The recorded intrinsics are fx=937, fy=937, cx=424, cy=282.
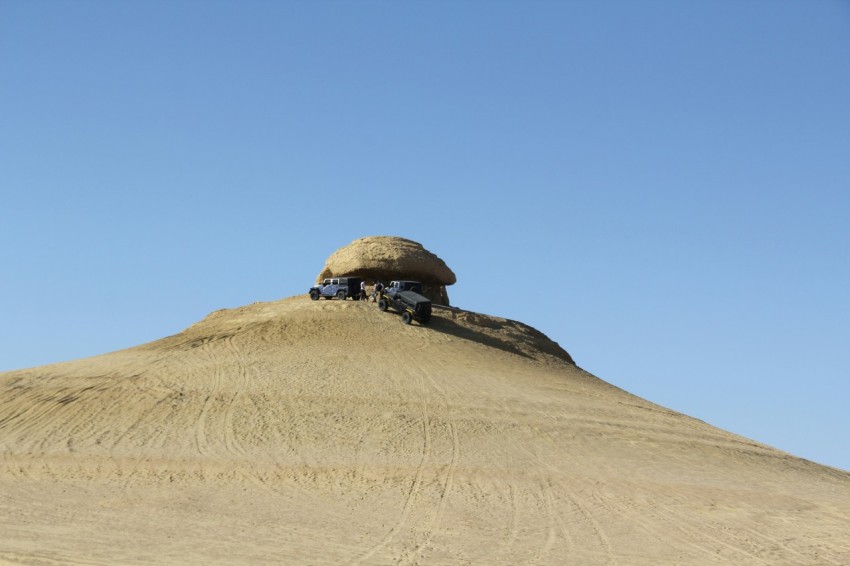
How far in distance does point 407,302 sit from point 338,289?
4.33m

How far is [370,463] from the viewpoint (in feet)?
81.1

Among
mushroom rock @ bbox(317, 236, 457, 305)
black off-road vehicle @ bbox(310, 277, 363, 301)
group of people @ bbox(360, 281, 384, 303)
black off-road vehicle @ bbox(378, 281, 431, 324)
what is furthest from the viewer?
mushroom rock @ bbox(317, 236, 457, 305)

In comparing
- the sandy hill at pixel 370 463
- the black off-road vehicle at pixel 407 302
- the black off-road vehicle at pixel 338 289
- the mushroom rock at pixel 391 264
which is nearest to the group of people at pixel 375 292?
the black off-road vehicle at pixel 338 289

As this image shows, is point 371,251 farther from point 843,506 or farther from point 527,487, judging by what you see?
point 843,506

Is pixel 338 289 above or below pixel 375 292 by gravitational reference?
below

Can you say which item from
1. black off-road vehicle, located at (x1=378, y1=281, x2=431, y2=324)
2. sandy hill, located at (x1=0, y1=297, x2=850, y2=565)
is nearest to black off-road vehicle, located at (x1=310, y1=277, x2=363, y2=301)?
sandy hill, located at (x1=0, y1=297, x2=850, y2=565)

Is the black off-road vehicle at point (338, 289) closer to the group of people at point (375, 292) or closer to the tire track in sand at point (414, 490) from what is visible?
the group of people at point (375, 292)

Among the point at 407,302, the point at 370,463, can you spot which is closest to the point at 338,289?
the point at 407,302

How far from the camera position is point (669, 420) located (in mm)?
34344

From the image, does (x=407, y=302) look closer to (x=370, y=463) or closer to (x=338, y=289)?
(x=338, y=289)

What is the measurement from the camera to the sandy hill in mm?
18359

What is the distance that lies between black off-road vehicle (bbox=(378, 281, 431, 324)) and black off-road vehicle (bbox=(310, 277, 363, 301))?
6.55 ft

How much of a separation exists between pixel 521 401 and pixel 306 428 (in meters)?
7.95

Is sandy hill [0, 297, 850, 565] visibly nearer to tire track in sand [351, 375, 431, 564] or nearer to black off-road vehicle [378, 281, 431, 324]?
tire track in sand [351, 375, 431, 564]
